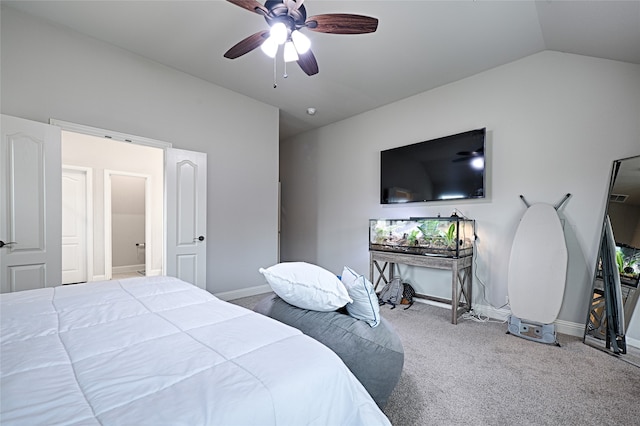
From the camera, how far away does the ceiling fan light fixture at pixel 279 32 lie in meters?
1.96

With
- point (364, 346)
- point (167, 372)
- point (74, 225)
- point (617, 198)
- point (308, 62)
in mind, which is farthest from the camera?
Answer: point (74, 225)

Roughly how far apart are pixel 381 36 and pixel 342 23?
1.01m

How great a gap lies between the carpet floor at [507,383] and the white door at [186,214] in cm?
252

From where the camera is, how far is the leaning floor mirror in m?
2.30

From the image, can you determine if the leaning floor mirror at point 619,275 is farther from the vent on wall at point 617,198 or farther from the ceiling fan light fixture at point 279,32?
the ceiling fan light fixture at point 279,32

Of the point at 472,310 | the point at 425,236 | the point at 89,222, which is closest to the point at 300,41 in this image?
the point at 425,236

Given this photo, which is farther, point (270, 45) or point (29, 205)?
point (29, 205)

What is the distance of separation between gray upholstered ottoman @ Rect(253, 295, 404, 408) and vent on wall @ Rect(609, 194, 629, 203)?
96.4 inches

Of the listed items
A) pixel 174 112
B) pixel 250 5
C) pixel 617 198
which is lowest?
pixel 617 198

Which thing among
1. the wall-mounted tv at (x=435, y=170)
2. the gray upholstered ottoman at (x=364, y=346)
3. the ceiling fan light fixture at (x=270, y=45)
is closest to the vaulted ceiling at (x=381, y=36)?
the ceiling fan light fixture at (x=270, y=45)

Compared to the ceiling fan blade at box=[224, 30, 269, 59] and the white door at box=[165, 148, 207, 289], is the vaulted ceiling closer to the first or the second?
the ceiling fan blade at box=[224, 30, 269, 59]

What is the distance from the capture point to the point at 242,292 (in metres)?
4.11

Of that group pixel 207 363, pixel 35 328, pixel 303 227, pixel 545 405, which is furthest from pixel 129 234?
pixel 545 405

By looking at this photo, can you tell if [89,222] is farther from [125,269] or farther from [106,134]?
[106,134]
